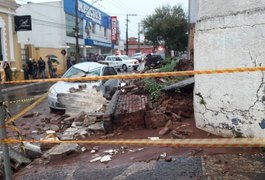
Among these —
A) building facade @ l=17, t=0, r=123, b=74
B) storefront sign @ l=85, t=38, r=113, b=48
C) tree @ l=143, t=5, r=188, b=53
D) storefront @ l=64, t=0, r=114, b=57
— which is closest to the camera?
building facade @ l=17, t=0, r=123, b=74

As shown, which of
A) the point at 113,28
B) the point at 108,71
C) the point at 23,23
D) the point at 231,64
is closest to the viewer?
the point at 231,64

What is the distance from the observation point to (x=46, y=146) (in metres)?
6.59

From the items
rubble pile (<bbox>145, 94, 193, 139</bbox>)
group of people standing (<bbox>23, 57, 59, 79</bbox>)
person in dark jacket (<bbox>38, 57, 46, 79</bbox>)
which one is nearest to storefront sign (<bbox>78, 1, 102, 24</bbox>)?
group of people standing (<bbox>23, 57, 59, 79</bbox>)

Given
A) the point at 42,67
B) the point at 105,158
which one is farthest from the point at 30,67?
the point at 105,158

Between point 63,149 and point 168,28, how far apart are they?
38115mm

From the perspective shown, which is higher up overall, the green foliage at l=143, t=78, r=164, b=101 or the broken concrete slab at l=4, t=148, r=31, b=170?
the green foliage at l=143, t=78, r=164, b=101

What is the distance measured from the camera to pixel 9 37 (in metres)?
25.5

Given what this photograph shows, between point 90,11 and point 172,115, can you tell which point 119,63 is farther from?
point 172,115

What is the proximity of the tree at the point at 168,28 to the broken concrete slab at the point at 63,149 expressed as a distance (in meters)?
37.4

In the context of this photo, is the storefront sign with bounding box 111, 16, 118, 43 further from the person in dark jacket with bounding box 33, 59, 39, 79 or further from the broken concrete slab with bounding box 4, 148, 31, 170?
the broken concrete slab with bounding box 4, 148, 31, 170

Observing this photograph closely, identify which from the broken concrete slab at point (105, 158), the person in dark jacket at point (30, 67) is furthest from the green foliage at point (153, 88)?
the person in dark jacket at point (30, 67)

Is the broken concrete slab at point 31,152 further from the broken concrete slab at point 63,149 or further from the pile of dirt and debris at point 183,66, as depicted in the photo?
the pile of dirt and debris at point 183,66

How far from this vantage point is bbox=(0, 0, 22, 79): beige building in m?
24.9

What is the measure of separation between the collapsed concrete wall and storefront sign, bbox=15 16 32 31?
21899 mm
